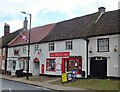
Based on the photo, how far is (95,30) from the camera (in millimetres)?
29047

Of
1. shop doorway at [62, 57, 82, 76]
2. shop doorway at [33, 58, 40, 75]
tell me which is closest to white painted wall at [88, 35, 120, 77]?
shop doorway at [62, 57, 82, 76]

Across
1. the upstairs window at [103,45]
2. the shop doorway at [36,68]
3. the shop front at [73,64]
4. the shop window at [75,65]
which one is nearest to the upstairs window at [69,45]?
the shop front at [73,64]

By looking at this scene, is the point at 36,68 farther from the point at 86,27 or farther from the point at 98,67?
the point at 98,67

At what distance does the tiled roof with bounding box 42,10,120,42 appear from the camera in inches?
1106

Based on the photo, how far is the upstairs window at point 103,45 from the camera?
27.2 m

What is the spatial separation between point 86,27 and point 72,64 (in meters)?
4.91

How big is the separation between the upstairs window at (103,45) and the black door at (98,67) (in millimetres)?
988

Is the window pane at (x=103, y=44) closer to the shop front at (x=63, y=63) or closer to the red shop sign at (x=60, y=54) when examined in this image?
the shop front at (x=63, y=63)

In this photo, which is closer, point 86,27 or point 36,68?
point 86,27

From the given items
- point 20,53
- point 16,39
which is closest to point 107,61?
point 20,53

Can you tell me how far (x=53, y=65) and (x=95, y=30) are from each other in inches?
340

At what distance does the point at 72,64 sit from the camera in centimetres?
3148

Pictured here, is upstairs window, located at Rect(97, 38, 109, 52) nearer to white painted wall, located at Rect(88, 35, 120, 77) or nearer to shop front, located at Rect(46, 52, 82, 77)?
white painted wall, located at Rect(88, 35, 120, 77)

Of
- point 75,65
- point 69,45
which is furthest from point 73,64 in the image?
point 69,45
